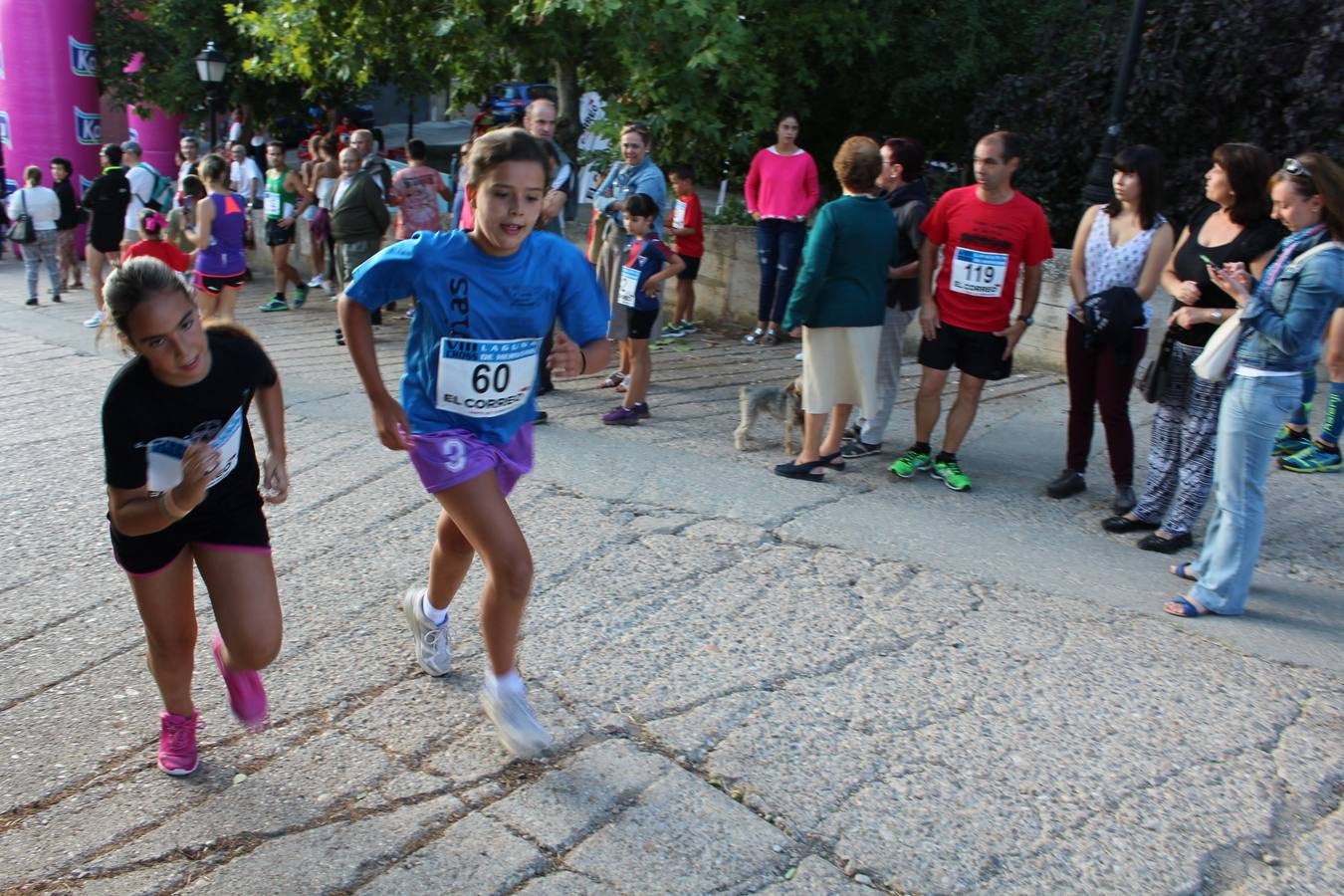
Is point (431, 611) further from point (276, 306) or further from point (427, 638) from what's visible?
point (276, 306)

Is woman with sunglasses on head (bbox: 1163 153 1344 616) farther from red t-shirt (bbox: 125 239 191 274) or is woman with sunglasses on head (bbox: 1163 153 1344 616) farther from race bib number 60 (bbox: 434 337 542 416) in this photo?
red t-shirt (bbox: 125 239 191 274)

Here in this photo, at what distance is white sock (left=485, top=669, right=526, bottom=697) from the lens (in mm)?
3332

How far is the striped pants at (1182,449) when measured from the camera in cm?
492

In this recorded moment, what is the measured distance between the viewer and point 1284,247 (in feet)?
14.0

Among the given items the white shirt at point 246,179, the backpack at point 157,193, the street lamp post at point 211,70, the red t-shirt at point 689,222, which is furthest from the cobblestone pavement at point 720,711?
the street lamp post at point 211,70

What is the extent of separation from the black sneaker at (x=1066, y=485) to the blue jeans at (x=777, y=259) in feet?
13.7

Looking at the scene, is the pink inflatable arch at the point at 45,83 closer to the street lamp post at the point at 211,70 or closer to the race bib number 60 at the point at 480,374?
the street lamp post at the point at 211,70

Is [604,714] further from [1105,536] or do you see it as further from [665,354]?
[665,354]

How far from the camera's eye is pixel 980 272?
571cm

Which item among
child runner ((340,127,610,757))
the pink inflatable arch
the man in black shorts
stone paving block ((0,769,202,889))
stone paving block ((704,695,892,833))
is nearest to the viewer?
stone paving block ((0,769,202,889))

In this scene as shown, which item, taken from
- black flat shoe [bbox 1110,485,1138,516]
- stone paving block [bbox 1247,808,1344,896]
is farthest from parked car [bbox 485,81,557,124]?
stone paving block [bbox 1247,808,1344,896]

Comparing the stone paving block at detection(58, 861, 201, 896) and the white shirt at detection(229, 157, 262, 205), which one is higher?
the white shirt at detection(229, 157, 262, 205)

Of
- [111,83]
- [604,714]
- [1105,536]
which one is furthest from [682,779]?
[111,83]

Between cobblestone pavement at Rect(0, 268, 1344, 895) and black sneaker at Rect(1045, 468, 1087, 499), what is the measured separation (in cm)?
23
